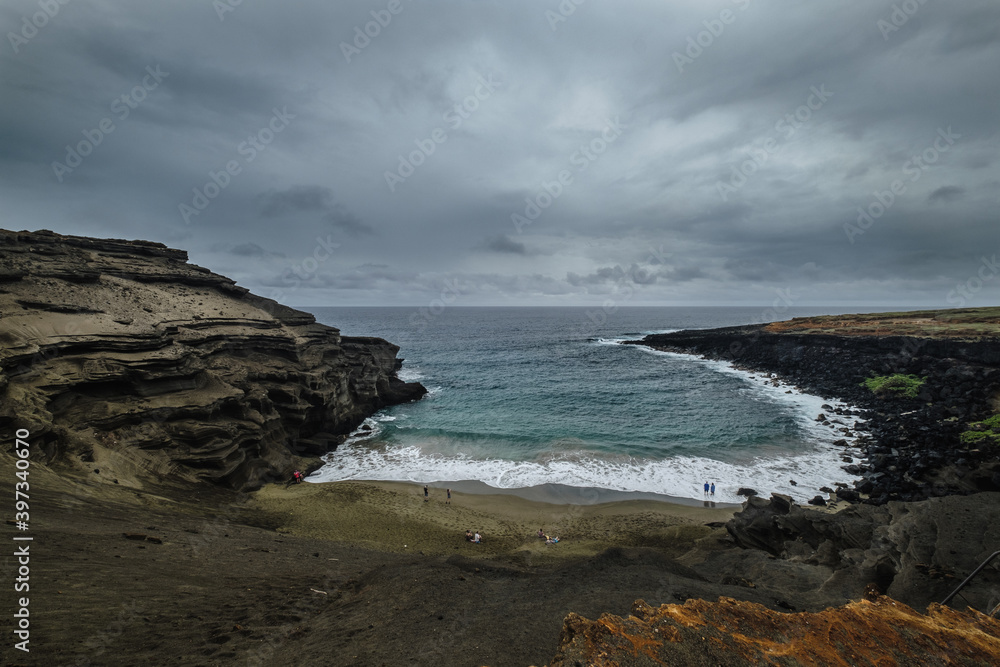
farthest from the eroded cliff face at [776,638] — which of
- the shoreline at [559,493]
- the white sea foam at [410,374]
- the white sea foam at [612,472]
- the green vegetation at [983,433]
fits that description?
the white sea foam at [410,374]

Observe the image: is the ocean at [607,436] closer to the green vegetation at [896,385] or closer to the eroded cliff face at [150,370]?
the green vegetation at [896,385]

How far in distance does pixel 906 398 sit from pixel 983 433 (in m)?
17.7

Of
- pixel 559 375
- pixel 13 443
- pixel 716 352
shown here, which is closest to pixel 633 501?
pixel 13 443

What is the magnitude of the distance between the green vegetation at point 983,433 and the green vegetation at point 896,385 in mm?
14450

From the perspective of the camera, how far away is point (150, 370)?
1939 cm

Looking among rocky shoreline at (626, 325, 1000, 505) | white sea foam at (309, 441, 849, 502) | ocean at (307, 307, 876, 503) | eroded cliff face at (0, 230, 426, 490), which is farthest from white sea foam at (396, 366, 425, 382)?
rocky shoreline at (626, 325, 1000, 505)

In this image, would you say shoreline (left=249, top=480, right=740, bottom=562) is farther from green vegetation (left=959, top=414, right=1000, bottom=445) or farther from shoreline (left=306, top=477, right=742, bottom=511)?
green vegetation (left=959, top=414, right=1000, bottom=445)

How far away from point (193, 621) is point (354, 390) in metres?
32.6

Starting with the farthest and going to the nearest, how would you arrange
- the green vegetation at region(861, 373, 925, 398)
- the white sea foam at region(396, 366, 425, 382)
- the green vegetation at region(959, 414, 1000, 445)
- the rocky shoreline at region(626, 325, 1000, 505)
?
the white sea foam at region(396, 366, 425, 382) → the green vegetation at region(861, 373, 925, 398) → the green vegetation at region(959, 414, 1000, 445) → the rocky shoreline at region(626, 325, 1000, 505)

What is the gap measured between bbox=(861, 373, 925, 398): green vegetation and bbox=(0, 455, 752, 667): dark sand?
127 ft

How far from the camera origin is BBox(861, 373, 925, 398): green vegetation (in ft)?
128

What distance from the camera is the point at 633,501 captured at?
891 inches

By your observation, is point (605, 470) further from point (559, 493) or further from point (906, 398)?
point (906, 398)

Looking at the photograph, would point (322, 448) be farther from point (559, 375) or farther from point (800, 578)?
point (559, 375)
